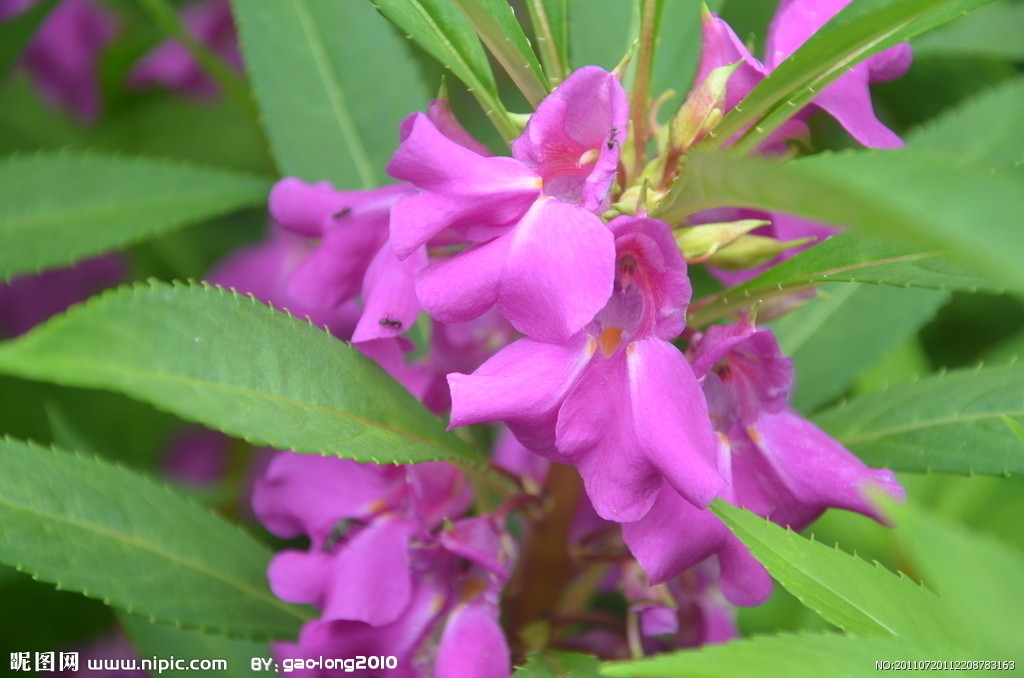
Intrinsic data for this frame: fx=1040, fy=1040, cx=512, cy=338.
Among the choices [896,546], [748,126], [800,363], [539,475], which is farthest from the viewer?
[896,546]

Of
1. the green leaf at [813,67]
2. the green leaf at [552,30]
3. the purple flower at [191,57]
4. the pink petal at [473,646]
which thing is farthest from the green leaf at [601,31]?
the purple flower at [191,57]

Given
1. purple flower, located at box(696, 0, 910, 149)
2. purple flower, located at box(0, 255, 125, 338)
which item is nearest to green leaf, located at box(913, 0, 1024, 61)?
purple flower, located at box(696, 0, 910, 149)

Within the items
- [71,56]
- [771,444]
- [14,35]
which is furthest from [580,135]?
[71,56]

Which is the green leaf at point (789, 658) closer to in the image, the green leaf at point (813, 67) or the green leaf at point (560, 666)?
the green leaf at point (560, 666)

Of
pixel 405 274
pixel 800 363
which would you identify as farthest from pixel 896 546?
pixel 405 274

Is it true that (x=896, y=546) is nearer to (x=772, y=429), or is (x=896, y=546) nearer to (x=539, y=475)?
Answer: (x=539, y=475)

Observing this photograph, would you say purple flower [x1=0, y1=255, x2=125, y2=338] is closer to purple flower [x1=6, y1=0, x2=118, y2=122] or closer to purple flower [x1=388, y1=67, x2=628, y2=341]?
purple flower [x1=6, y1=0, x2=118, y2=122]
